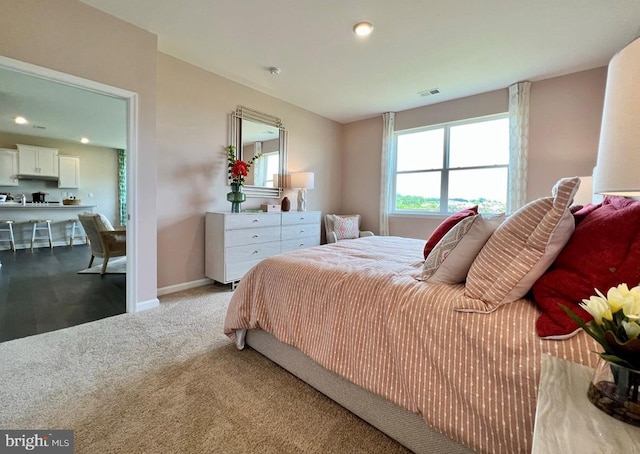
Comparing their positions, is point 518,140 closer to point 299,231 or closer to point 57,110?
point 299,231

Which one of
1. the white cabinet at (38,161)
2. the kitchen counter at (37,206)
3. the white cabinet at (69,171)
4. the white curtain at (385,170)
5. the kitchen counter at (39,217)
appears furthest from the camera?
the white cabinet at (69,171)

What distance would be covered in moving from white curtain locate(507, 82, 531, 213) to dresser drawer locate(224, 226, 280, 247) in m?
3.16

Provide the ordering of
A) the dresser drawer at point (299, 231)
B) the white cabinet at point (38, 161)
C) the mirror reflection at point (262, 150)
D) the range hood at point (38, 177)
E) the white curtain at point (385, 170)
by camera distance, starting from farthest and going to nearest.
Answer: the range hood at point (38, 177)
the white cabinet at point (38, 161)
the white curtain at point (385, 170)
the dresser drawer at point (299, 231)
the mirror reflection at point (262, 150)

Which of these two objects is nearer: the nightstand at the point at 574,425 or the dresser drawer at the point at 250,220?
the nightstand at the point at 574,425

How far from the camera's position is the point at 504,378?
91cm

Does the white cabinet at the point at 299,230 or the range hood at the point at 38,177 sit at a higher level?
the range hood at the point at 38,177

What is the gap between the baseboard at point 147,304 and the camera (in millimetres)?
2641

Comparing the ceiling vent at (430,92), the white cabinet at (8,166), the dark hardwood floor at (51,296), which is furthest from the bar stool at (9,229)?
the ceiling vent at (430,92)

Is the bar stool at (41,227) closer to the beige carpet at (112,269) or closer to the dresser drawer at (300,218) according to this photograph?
the beige carpet at (112,269)

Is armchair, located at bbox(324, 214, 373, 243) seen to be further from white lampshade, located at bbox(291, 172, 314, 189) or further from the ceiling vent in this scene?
→ the ceiling vent

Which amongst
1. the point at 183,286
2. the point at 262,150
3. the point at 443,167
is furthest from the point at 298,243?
the point at 443,167

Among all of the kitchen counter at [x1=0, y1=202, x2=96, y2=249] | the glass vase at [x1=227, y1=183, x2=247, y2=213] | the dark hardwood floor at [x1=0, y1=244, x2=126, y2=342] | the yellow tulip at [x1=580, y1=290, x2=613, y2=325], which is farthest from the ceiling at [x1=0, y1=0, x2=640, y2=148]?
the kitchen counter at [x1=0, y1=202, x2=96, y2=249]

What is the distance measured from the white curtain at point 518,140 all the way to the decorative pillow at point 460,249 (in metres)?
2.74

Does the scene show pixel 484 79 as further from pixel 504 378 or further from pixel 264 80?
pixel 504 378
